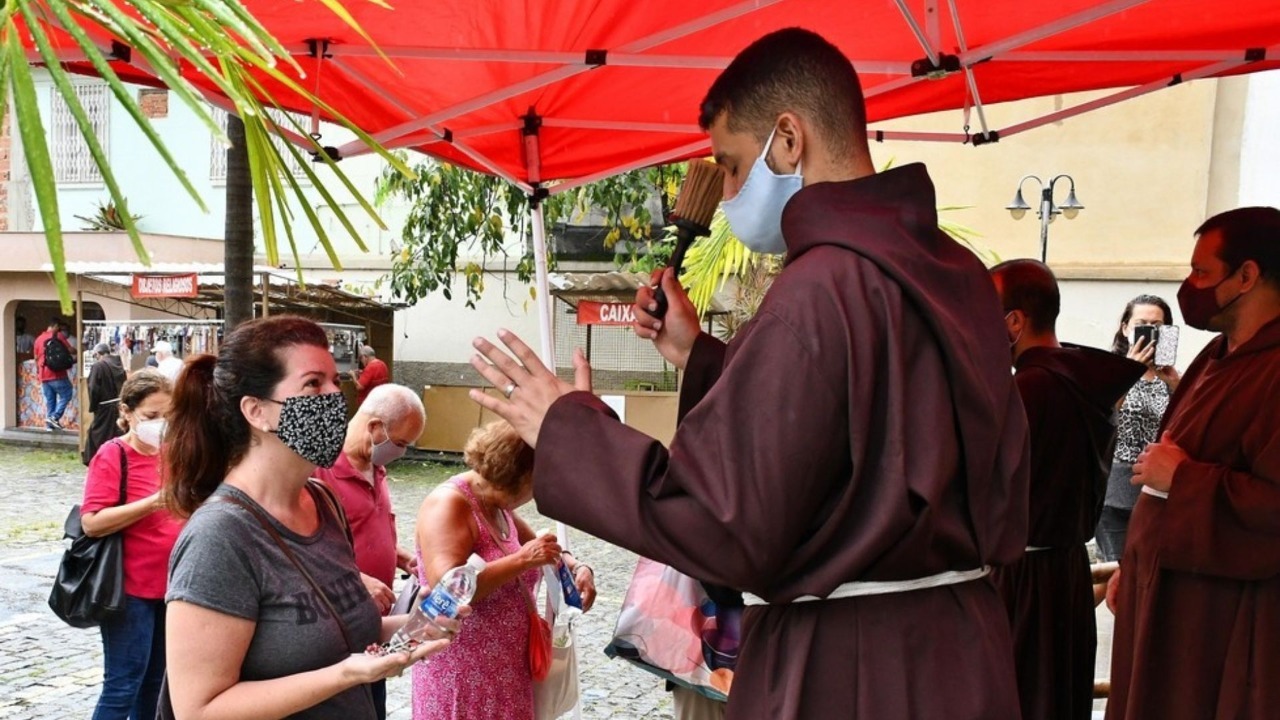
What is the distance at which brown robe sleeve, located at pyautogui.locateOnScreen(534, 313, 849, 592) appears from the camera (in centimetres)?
151

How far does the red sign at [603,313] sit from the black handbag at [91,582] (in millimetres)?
9662

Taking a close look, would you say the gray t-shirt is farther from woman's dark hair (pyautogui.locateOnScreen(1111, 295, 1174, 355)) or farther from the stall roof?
the stall roof

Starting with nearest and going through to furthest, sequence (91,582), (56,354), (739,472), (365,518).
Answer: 1. (739,472)
2. (365,518)
3. (91,582)
4. (56,354)

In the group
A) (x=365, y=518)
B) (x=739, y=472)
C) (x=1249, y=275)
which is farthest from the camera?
(x=365, y=518)

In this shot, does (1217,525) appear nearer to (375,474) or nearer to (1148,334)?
(1148,334)

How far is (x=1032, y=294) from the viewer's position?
389cm

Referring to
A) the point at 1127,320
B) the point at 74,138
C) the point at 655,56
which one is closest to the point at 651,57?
the point at 655,56

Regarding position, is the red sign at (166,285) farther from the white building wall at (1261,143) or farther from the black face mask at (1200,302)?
the black face mask at (1200,302)

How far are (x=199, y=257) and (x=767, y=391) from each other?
65.4ft

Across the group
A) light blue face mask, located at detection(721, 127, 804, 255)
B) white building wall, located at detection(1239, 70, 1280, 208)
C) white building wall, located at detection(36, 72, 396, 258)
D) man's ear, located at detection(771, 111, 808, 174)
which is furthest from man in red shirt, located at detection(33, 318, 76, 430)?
man's ear, located at detection(771, 111, 808, 174)

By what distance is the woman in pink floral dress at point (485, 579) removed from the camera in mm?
3562

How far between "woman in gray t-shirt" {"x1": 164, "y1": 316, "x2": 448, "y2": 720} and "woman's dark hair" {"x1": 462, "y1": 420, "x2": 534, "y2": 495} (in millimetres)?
1025

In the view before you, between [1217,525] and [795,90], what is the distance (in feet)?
7.29

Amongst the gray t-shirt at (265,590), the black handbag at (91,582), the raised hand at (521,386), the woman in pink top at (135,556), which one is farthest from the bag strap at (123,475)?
the raised hand at (521,386)
